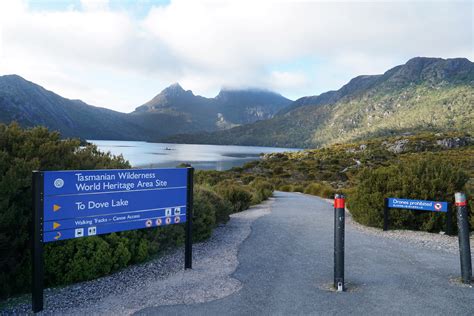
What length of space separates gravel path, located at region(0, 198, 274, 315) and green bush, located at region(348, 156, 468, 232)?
17.4 feet

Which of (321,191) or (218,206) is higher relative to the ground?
(218,206)

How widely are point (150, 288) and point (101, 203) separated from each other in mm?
Answer: 1323

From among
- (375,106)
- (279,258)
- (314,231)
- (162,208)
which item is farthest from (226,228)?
(375,106)

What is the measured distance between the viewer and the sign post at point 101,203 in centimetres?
444

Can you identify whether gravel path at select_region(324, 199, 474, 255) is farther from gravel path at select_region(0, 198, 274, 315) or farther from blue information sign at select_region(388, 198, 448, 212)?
gravel path at select_region(0, 198, 274, 315)

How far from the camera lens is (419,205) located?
9148 mm

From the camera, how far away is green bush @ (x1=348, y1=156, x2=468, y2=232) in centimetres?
1006

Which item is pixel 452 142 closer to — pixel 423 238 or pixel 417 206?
pixel 417 206

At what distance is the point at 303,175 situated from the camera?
4078 cm

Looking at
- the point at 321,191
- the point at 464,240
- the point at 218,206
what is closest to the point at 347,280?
the point at 464,240

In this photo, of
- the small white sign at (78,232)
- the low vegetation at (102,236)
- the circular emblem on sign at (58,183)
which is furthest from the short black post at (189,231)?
the circular emblem on sign at (58,183)

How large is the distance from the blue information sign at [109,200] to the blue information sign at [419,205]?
591cm

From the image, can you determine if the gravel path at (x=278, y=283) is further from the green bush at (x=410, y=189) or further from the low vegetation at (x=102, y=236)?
the green bush at (x=410, y=189)

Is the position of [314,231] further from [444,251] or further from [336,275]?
[336,275]
